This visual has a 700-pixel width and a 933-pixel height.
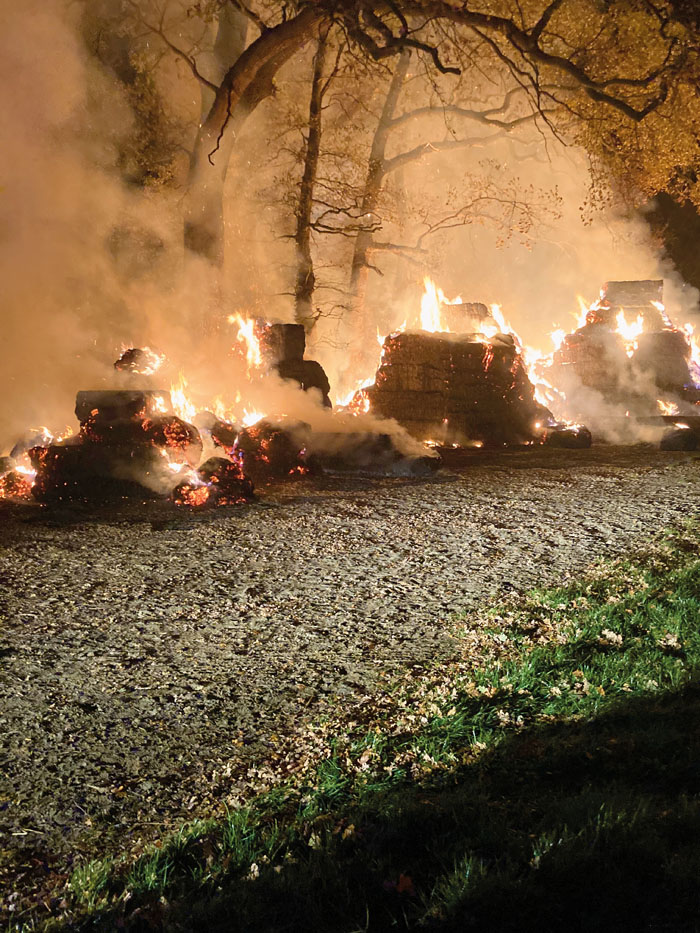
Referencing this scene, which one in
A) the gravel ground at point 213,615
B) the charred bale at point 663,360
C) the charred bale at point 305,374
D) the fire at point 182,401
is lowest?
the gravel ground at point 213,615

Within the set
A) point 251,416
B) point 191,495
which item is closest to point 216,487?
point 191,495

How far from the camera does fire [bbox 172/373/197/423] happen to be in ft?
35.0

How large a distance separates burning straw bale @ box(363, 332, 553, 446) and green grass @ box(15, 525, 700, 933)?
9.07 metres

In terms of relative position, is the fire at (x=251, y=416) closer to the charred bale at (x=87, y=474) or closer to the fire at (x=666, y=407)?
the charred bale at (x=87, y=474)

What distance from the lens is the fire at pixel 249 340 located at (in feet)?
38.5

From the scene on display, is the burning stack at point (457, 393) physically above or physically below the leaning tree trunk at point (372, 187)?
below

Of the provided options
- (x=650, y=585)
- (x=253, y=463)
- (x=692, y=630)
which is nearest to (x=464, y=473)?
(x=253, y=463)

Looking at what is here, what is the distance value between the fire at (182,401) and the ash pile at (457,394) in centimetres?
314

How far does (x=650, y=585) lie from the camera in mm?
4320

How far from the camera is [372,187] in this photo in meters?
18.1

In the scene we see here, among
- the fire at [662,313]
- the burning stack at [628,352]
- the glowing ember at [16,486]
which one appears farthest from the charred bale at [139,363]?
the fire at [662,313]

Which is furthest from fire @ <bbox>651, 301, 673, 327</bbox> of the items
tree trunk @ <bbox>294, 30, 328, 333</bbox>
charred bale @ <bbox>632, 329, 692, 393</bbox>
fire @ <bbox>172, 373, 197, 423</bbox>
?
fire @ <bbox>172, 373, 197, 423</bbox>

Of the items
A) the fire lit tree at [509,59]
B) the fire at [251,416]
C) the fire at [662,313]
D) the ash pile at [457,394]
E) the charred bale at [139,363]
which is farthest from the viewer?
the fire at [662,313]

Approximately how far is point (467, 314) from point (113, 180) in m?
7.28
